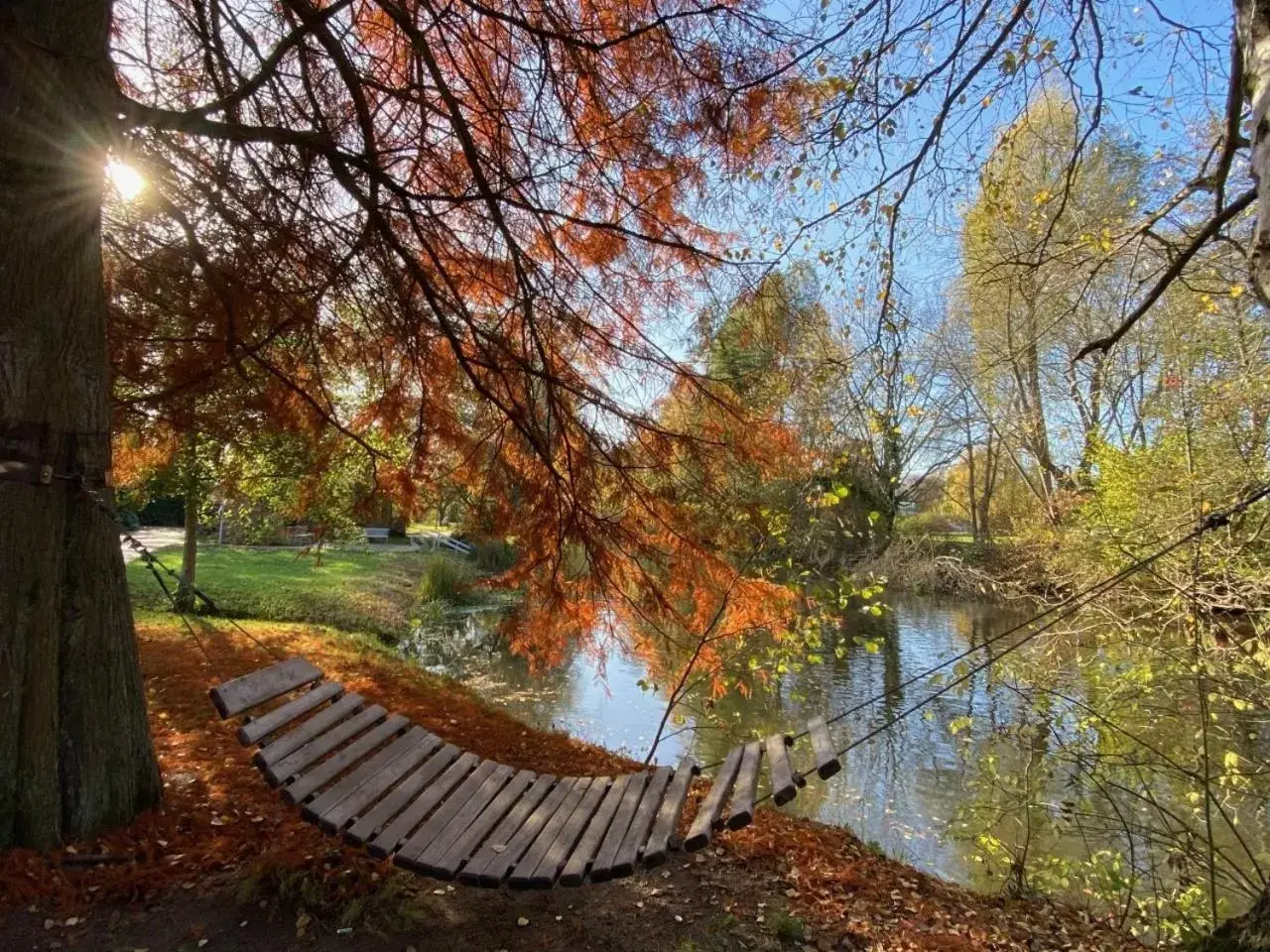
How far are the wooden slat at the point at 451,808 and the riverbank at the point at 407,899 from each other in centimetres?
32

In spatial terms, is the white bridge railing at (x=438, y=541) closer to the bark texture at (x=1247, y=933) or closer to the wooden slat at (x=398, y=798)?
the wooden slat at (x=398, y=798)

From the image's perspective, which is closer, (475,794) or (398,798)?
(398,798)

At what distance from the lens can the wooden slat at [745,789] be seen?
219 centimetres

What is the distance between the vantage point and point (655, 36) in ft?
11.3

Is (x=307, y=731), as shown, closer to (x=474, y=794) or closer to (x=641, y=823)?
(x=474, y=794)

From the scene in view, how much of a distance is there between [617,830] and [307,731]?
1.25 m

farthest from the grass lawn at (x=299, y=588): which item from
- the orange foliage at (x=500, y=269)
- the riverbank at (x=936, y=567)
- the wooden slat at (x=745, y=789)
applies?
the riverbank at (x=936, y=567)

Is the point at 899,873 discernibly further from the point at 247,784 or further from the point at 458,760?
the point at 247,784

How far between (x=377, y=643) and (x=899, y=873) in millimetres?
7580

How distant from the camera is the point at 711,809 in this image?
7.54 ft

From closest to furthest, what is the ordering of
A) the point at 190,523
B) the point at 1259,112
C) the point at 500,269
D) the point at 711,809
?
the point at 1259,112 < the point at 711,809 < the point at 500,269 < the point at 190,523

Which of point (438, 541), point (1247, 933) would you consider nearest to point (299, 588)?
point (438, 541)

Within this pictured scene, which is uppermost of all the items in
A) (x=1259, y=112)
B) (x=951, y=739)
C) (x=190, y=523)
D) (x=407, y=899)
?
(x=1259, y=112)

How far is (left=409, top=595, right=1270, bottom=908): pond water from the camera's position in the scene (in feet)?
13.6
